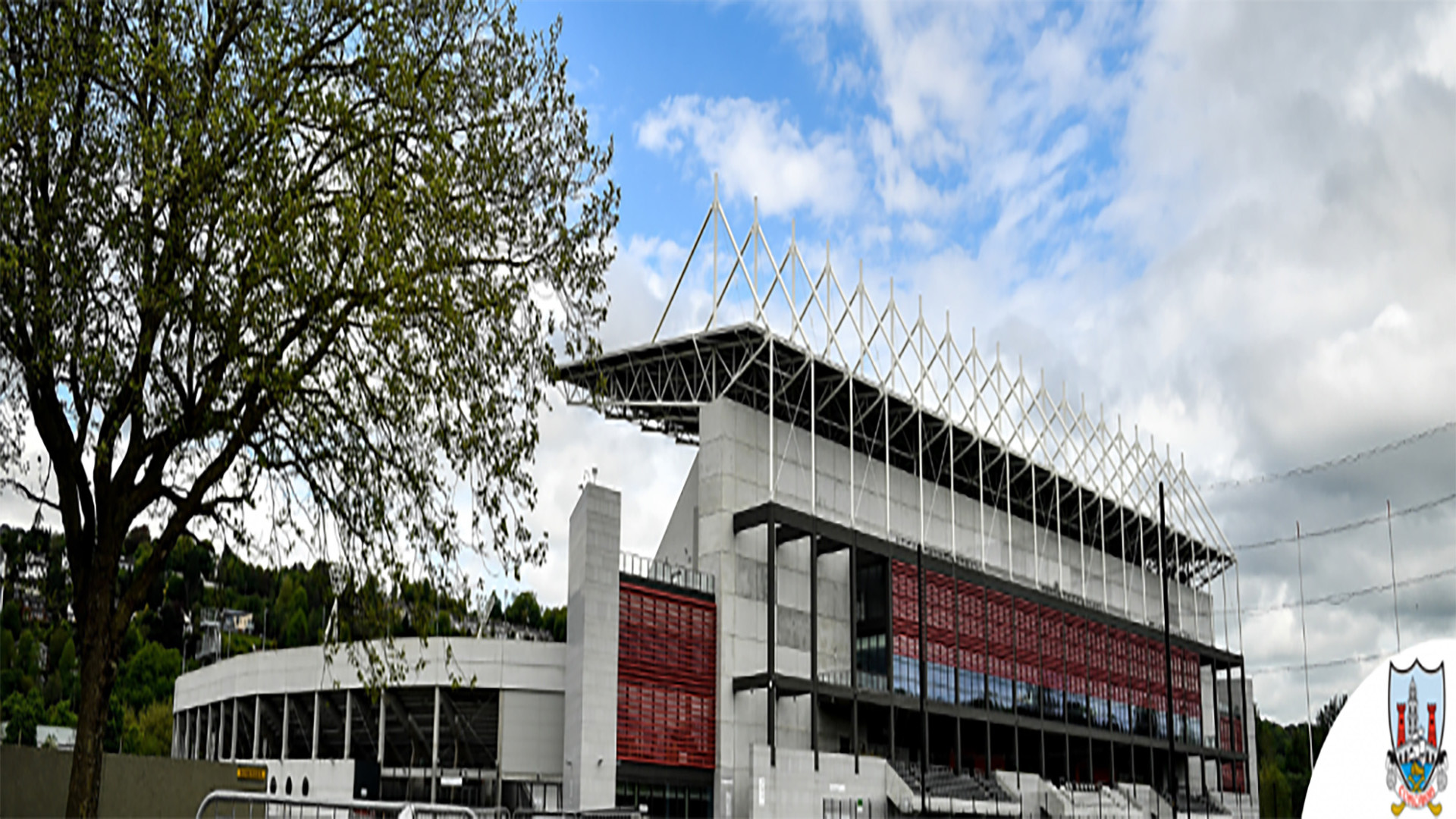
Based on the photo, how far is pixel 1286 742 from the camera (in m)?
170

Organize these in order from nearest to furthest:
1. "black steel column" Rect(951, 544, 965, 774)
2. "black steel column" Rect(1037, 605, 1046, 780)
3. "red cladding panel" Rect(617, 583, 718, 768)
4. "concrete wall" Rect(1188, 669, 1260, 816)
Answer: "red cladding panel" Rect(617, 583, 718, 768)
"black steel column" Rect(951, 544, 965, 774)
"black steel column" Rect(1037, 605, 1046, 780)
"concrete wall" Rect(1188, 669, 1260, 816)

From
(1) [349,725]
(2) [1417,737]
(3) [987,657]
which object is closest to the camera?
(2) [1417,737]

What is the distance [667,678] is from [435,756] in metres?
11.2

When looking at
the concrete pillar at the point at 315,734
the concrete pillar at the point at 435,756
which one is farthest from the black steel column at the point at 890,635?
the concrete pillar at the point at 315,734

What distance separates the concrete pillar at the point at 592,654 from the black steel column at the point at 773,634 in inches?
299

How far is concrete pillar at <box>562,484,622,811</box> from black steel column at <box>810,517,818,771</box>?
1033cm

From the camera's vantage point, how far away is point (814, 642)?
6475 centimetres

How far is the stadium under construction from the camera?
5931 centimetres

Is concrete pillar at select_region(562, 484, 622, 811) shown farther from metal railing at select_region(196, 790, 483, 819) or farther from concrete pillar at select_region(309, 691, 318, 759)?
metal railing at select_region(196, 790, 483, 819)

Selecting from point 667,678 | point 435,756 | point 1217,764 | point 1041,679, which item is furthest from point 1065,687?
point 435,756

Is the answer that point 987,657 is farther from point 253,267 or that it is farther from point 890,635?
point 253,267

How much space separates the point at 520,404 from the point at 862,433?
57.6 meters

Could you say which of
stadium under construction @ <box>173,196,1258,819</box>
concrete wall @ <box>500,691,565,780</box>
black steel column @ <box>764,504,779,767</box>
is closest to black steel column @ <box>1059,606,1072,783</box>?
stadium under construction @ <box>173,196,1258,819</box>

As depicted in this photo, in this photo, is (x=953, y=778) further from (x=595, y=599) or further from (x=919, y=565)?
(x=595, y=599)
